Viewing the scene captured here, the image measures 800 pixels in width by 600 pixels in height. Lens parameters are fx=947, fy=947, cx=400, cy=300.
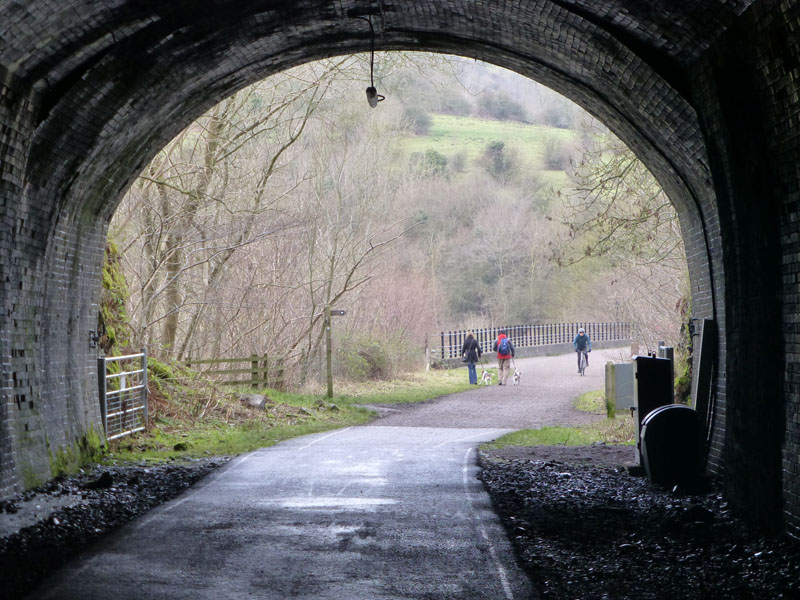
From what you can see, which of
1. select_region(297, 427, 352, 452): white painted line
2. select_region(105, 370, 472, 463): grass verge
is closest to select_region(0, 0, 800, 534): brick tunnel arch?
select_region(105, 370, 472, 463): grass verge

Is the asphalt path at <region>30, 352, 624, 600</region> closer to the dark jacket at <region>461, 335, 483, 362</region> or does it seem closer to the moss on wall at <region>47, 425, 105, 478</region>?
the moss on wall at <region>47, 425, 105, 478</region>

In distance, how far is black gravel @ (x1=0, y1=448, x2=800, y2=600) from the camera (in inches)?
257

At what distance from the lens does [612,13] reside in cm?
880

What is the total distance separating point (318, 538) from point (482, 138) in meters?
72.7

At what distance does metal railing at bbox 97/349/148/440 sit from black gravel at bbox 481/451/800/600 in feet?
20.6

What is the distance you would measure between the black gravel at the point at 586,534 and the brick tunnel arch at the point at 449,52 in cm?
51

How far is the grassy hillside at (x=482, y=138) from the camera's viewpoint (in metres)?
72.7

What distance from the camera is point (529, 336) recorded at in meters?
51.3

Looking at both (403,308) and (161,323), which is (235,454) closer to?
(161,323)

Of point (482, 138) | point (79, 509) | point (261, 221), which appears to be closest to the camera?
point (79, 509)

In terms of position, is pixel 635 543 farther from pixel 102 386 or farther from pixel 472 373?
pixel 472 373

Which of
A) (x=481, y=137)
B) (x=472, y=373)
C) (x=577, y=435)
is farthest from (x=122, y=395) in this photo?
(x=481, y=137)

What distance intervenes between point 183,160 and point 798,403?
1655 centimetres

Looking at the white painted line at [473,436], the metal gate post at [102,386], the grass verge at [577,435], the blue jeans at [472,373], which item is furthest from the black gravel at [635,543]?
the blue jeans at [472,373]
